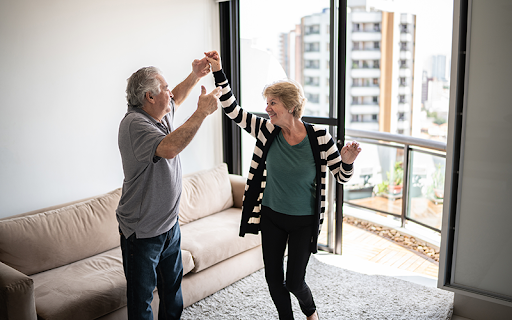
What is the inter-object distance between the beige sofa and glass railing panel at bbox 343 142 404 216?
182 cm

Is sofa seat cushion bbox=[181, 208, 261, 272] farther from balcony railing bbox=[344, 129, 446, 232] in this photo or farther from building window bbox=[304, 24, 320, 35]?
balcony railing bbox=[344, 129, 446, 232]

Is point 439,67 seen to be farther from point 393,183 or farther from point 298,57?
point 298,57

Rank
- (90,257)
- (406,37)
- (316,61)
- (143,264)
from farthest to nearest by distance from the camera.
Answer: (406,37) < (316,61) < (90,257) < (143,264)

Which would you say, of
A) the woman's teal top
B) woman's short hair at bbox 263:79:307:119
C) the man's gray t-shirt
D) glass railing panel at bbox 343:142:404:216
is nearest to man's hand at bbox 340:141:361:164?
the woman's teal top

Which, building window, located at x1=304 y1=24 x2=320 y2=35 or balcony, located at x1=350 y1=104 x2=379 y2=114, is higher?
building window, located at x1=304 y1=24 x2=320 y2=35

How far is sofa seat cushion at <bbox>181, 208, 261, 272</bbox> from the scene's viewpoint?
8.66 feet

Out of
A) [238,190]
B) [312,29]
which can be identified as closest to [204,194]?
[238,190]

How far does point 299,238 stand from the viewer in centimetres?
204

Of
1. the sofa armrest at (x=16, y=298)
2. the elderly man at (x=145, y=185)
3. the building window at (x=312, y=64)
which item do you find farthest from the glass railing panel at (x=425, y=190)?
the sofa armrest at (x=16, y=298)

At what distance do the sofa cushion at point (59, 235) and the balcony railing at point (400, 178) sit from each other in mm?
2691

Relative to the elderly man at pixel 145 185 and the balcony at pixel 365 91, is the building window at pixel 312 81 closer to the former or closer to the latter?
the balcony at pixel 365 91

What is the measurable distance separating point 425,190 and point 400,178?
0.34 m

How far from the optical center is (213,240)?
9.09ft

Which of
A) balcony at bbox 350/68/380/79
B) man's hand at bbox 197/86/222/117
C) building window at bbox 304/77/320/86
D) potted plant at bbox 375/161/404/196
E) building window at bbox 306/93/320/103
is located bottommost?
potted plant at bbox 375/161/404/196
